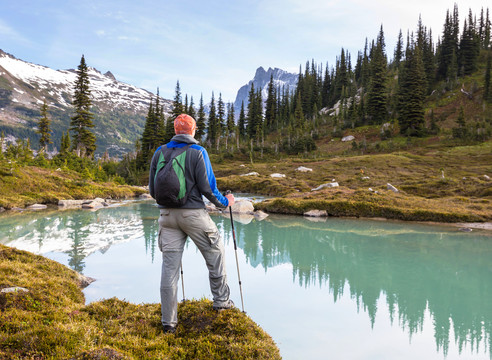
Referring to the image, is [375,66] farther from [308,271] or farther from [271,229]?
[308,271]

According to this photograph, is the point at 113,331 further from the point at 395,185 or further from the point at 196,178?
the point at 395,185

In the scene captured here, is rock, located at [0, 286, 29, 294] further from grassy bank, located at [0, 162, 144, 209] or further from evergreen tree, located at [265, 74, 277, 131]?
evergreen tree, located at [265, 74, 277, 131]

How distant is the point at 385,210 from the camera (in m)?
20.5

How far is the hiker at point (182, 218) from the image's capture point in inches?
188

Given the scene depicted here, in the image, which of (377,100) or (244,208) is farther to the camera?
(377,100)

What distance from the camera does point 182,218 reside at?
4766mm

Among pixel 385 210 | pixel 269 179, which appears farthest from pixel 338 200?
pixel 269 179

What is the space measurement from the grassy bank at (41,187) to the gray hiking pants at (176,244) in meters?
23.7

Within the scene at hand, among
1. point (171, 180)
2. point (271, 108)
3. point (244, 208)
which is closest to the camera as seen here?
point (171, 180)

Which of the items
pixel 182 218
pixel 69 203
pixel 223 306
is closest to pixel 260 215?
pixel 69 203

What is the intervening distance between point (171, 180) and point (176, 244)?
1.05 metres

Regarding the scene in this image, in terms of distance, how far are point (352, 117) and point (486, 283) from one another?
7714 cm

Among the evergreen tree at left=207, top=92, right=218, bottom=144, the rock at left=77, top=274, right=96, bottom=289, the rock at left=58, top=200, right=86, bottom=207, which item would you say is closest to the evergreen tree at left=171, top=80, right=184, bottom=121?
the evergreen tree at left=207, top=92, right=218, bottom=144

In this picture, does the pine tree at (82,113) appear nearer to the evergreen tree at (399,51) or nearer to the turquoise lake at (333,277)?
the turquoise lake at (333,277)
